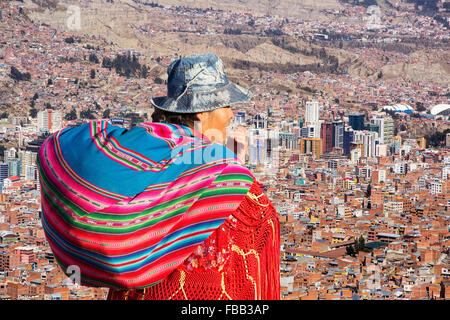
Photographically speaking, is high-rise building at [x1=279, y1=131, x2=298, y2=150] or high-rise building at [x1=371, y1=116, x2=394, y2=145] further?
high-rise building at [x1=371, y1=116, x2=394, y2=145]

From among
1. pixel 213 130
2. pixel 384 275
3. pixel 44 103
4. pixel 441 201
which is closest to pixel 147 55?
pixel 44 103

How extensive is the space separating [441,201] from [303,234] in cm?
511

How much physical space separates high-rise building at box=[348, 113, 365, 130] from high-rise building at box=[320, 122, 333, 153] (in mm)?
1370

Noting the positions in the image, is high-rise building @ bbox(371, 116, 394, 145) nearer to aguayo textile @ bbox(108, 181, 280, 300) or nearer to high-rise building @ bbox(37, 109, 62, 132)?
high-rise building @ bbox(37, 109, 62, 132)

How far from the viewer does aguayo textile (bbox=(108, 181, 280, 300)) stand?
88 cm

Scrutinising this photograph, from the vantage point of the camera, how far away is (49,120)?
23.7 m

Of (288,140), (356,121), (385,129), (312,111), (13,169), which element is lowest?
(385,129)

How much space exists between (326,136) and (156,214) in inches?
1070

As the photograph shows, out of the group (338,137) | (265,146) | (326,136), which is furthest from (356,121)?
(265,146)

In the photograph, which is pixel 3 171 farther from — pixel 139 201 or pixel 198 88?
pixel 139 201

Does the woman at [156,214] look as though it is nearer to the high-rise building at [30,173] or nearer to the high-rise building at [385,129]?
the high-rise building at [30,173]

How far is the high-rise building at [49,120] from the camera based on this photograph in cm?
2302

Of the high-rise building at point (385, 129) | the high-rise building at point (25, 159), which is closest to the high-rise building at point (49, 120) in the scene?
the high-rise building at point (25, 159)

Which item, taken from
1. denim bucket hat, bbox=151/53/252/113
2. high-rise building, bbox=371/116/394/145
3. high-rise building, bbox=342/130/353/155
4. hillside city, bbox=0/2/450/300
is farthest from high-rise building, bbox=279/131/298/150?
denim bucket hat, bbox=151/53/252/113
